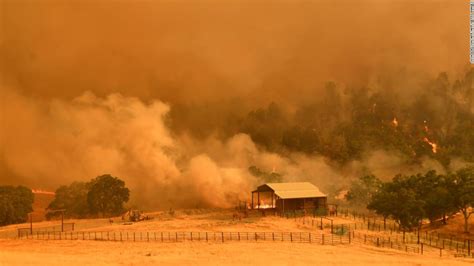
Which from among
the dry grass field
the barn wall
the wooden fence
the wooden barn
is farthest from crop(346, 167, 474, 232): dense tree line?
the wooden fence

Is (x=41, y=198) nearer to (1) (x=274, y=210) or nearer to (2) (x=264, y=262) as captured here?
(1) (x=274, y=210)

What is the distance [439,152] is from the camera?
330 feet

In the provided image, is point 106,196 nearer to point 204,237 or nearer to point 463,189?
point 204,237

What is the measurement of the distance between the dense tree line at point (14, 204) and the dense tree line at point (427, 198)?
5253cm

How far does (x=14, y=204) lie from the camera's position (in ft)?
246

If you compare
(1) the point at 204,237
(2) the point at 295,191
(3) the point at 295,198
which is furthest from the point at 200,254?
(2) the point at 295,191

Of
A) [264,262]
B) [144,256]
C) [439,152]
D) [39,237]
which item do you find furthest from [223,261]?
[439,152]

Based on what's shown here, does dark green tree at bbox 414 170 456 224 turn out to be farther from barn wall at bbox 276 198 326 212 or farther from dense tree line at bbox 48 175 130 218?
dense tree line at bbox 48 175 130 218

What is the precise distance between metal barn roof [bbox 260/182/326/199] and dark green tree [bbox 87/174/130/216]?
82.2 feet

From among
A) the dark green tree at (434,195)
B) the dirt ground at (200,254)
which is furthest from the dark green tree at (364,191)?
the dirt ground at (200,254)

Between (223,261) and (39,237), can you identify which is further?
(39,237)

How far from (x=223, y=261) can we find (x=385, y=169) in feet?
214

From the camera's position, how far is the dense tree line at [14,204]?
7325 cm

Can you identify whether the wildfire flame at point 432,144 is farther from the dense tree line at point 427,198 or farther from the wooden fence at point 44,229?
the wooden fence at point 44,229
